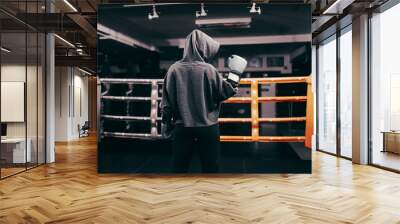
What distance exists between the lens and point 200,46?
561 cm

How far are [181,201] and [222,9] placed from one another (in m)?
3.08

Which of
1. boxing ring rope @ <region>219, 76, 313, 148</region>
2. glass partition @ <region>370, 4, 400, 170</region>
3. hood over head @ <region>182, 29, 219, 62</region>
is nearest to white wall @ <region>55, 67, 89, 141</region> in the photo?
hood over head @ <region>182, 29, 219, 62</region>

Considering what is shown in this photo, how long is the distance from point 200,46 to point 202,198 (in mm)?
2449

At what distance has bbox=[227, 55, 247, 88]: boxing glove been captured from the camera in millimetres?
5574

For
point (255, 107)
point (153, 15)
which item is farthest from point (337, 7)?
point (153, 15)

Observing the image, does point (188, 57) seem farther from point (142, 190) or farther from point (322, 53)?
point (322, 53)

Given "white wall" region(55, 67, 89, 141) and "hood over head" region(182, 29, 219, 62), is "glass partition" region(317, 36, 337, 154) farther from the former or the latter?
"white wall" region(55, 67, 89, 141)

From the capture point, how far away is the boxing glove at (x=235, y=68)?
18.3 feet

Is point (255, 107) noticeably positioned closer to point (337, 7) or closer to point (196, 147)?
point (196, 147)

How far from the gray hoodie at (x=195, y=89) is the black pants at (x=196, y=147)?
11 centimetres

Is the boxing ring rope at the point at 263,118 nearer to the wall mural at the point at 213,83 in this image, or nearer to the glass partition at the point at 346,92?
the wall mural at the point at 213,83

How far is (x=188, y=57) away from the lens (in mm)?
5578

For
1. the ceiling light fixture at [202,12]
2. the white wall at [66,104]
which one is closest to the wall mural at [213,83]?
the ceiling light fixture at [202,12]

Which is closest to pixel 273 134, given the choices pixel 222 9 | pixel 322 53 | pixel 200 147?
pixel 200 147
